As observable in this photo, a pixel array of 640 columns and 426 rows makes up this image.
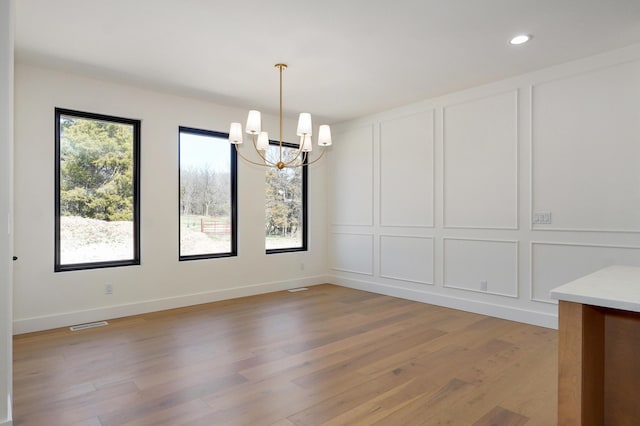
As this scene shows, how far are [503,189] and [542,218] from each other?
0.52 m

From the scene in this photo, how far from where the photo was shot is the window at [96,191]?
13.3 ft

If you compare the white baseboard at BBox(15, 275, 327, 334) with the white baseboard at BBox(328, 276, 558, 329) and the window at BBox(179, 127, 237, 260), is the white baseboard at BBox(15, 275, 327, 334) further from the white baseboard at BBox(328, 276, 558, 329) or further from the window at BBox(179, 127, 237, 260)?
the white baseboard at BBox(328, 276, 558, 329)

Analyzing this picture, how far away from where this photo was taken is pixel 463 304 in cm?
461

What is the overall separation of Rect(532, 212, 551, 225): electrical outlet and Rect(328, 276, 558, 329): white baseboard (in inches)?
37.5

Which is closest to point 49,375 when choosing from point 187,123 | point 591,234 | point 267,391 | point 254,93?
point 267,391

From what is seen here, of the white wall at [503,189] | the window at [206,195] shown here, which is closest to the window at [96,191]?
the window at [206,195]

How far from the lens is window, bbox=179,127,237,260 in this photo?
195 inches

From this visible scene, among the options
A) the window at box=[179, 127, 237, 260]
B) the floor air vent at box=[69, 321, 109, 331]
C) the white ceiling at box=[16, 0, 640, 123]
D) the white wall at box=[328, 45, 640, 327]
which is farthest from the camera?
the window at box=[179, 127, 237, 260]

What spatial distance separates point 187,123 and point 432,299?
3.94 metres

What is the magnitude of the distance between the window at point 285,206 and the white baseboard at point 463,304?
111 cm

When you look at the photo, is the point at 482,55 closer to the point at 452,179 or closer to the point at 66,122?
the point at 452,179

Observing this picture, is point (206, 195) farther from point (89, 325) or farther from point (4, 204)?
point (4, 204)

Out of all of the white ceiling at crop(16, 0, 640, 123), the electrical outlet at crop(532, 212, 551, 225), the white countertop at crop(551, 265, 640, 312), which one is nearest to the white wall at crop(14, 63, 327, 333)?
the white ceiling at crop(16, 0, 640, 123)

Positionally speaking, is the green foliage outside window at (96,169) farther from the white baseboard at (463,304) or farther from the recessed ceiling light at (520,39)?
the recessed ceiling light at (520,39)
